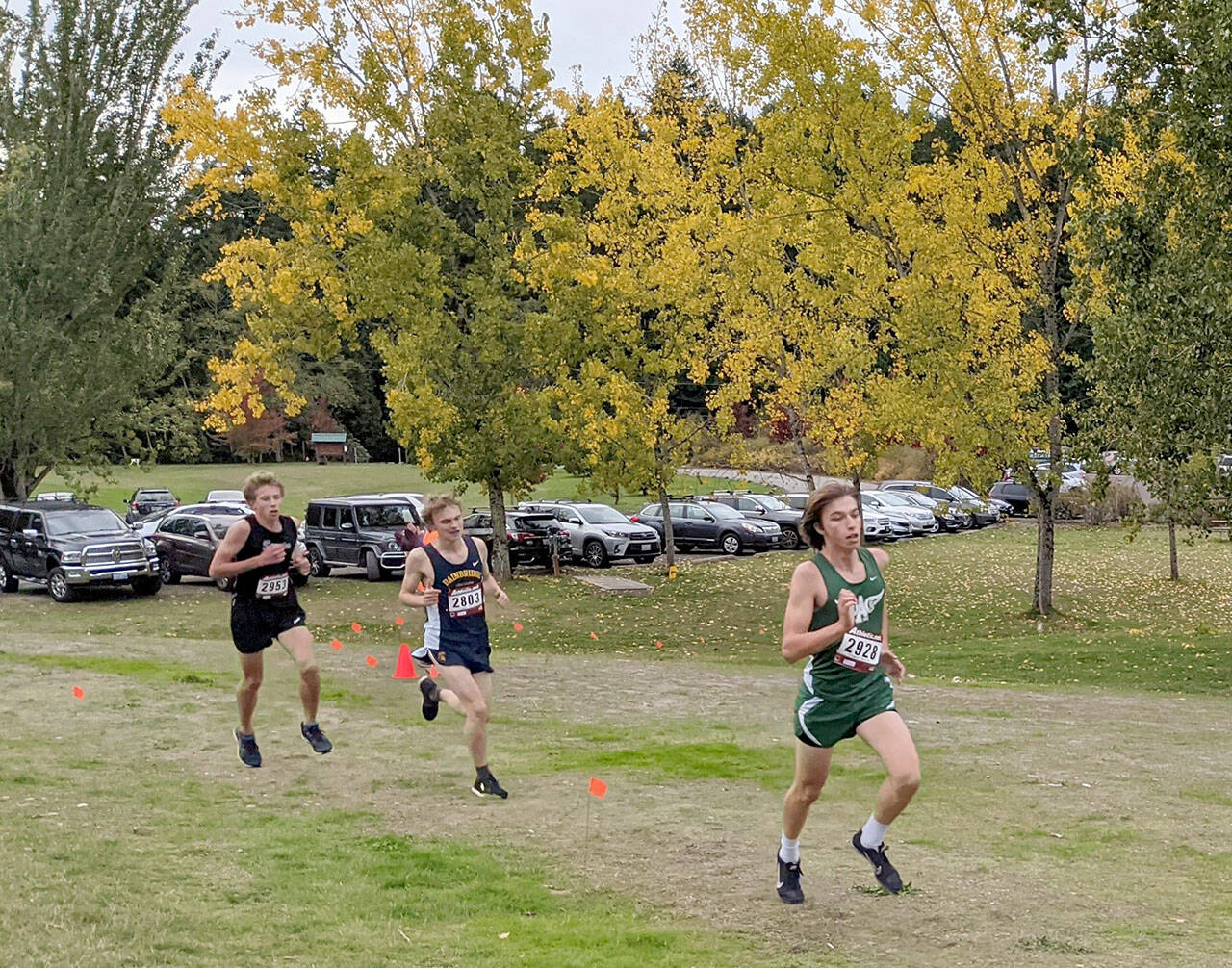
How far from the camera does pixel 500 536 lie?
2969cm

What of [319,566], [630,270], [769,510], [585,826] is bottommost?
[319,566]

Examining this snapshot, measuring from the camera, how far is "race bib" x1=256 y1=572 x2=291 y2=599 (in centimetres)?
940

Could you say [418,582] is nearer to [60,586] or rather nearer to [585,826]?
[585,826]

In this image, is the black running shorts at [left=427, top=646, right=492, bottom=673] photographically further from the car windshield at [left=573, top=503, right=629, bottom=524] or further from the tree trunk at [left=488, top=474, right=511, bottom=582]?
the car windshield at [left=573, top=503, right=629, bottom=524]

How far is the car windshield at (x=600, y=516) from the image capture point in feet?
119

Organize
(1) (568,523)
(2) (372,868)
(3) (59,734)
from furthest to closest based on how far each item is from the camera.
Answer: (1) (568,523) → (3) (59,734) → (2) (372,868)

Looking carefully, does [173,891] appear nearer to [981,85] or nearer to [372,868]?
[372,868]

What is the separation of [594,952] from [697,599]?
21.9 meters

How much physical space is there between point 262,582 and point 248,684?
2.54 ft

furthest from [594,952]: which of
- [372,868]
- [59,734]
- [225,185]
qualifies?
[225,185]

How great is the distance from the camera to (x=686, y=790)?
30.0 ft

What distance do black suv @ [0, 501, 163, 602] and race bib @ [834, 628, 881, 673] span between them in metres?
23.8

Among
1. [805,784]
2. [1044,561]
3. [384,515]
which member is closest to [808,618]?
[805,784]

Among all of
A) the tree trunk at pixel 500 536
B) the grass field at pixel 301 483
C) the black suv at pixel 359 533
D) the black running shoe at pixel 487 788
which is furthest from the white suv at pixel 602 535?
the black running shoe at pixel 487 788
